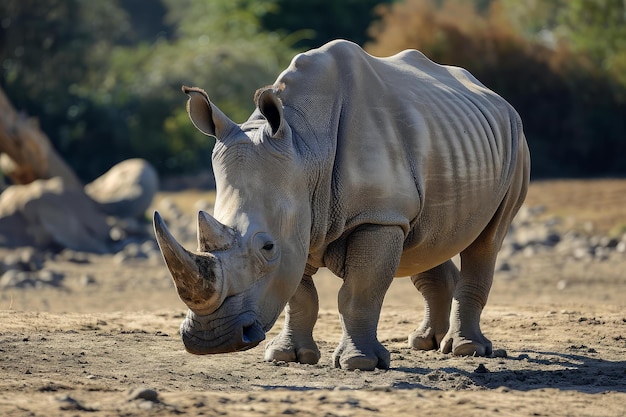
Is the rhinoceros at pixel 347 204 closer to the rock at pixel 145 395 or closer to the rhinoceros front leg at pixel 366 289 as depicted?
the rhinoceros front leg at pixel 366 289

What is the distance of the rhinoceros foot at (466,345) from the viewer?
809 centimetres

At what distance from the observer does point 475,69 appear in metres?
30.1

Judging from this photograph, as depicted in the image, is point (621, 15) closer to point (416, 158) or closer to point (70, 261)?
point (70, 261)

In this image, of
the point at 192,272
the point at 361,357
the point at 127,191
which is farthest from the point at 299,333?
the point at 127,191

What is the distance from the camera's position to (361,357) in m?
7.20

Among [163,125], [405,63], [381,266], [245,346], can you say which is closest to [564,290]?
[405,63]

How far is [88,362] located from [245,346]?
1.44 m

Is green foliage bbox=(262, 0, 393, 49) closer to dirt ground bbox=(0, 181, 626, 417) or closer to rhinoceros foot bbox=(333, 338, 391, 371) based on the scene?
dirt ground bbox=(0, 181, 626, 417)

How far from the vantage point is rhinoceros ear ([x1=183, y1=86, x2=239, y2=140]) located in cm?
698

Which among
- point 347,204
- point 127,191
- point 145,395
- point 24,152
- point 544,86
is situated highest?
point 544,86

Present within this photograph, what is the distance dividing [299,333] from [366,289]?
2.25 feet

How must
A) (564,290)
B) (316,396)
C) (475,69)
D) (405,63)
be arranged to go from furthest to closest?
(475,69), (564,290), (405,63), (316,396)

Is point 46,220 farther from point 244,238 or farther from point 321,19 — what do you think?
point 321,19

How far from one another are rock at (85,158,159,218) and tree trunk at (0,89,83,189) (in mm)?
623
